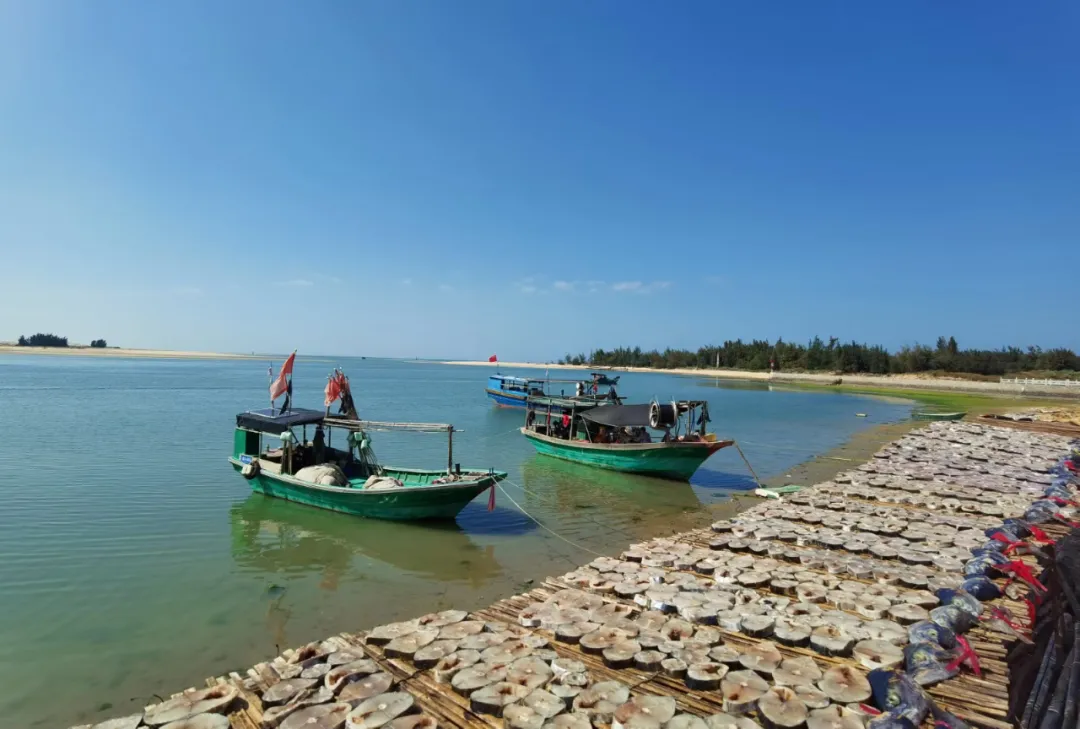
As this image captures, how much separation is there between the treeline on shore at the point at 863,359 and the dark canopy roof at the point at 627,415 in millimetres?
80505

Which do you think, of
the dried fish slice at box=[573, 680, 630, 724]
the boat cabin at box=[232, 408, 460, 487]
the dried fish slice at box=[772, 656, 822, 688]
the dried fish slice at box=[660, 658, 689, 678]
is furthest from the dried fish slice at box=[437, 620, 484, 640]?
the boat cabin at box=[232, 408, 460, 487]

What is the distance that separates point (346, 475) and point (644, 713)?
12846 mm

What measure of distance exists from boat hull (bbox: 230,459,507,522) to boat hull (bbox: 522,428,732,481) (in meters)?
7.28

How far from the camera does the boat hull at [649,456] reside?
62.8 feet

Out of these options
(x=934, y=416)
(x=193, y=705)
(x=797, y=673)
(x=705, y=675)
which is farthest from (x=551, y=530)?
(x=934, y=416)

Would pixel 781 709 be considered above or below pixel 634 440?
below

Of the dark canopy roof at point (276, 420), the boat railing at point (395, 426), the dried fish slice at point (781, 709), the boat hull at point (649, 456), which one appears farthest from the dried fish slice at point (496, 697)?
the boat hull at point (649, 456)

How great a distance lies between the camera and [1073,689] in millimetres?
5691

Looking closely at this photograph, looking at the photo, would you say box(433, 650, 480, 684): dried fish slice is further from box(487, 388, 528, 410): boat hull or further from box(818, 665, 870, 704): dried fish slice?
box(487, 388, 528, 410): boat hull

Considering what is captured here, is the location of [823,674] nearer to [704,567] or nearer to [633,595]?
[633,595]

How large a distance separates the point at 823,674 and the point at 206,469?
20476mm

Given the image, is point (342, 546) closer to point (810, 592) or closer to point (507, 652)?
point (507, 652)

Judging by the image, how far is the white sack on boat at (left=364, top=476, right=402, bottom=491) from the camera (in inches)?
553

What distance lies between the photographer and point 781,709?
5504 mm
